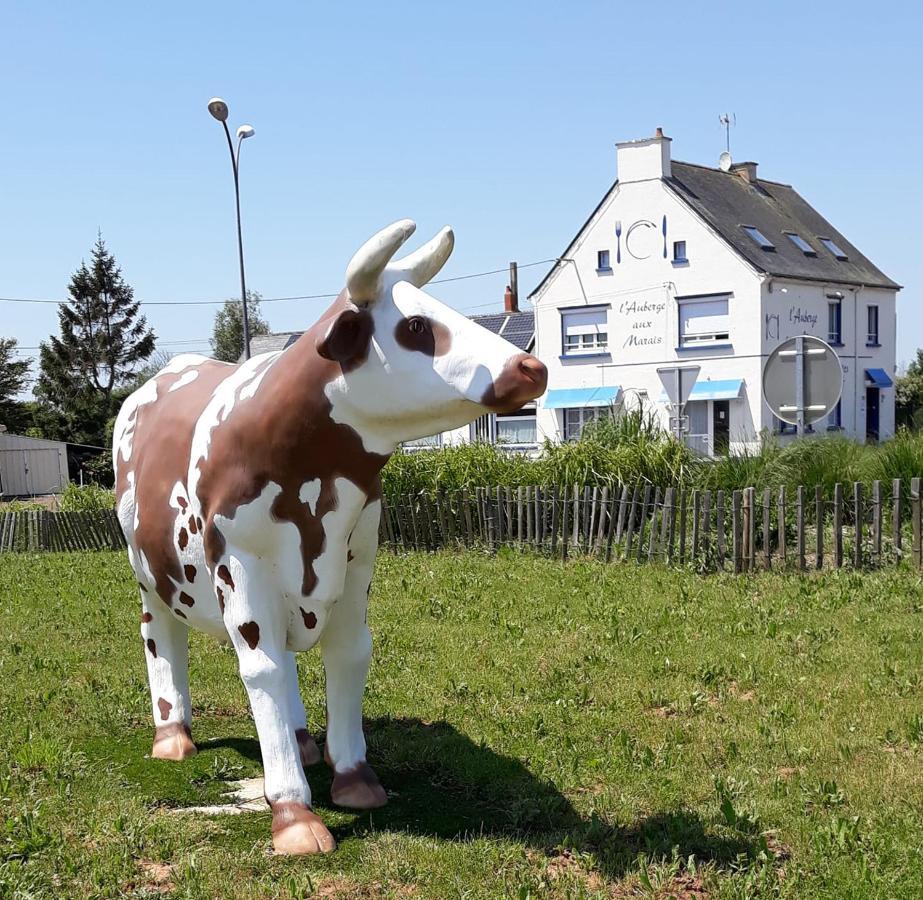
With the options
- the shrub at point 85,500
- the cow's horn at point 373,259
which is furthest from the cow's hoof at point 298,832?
the shrub at point 85,500

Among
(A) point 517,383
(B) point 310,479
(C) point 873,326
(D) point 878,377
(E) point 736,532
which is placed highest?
(C) point 873,326

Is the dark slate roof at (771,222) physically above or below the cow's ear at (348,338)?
above

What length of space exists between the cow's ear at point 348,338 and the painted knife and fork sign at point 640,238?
28.1 meters

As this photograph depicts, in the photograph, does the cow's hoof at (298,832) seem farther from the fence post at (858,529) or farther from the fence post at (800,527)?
the fence post at (858,529)

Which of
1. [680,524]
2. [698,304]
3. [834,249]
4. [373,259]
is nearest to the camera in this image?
[373,259]

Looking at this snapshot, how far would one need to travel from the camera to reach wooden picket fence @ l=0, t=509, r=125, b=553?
18.0m

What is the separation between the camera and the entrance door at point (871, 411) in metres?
33.6

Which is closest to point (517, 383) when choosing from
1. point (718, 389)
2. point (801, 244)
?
point (718, 389)

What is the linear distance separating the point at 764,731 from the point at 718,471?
7.54 m

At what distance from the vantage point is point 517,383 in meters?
3.82

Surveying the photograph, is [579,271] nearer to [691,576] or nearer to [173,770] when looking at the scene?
[691,576]

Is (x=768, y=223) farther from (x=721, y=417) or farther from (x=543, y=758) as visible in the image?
(x=543, y=758)

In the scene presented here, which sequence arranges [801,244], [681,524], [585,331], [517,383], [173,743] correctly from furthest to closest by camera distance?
1. [801,244]
2. [585,331]
3. [681,524]
4. [173,743]
5. [517,383]

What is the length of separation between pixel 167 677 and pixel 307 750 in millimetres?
869
